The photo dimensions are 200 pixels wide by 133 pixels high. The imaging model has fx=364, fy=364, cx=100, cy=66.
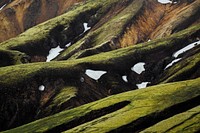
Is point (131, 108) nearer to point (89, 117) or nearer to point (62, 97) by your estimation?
point (89, 117)

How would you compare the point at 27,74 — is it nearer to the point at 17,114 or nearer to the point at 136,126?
the point at 17,114

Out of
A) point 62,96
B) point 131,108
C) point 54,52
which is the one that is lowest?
point 131,108

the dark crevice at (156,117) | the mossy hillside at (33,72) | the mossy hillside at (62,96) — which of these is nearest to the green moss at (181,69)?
the mossy hillside at (62,96)

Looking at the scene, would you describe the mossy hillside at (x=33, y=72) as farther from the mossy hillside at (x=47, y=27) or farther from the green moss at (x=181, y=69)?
the mossy hillside at (x=47, y=27)

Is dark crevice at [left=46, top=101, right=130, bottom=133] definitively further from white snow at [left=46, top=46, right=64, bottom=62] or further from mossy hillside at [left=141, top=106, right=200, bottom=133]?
white snow at [left=46, top=46, right=64, bottom=62]

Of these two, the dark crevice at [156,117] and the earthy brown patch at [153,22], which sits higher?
the earthy brown patch at [153,22]

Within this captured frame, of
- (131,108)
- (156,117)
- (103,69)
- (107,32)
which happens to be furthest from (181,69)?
(107,32)
